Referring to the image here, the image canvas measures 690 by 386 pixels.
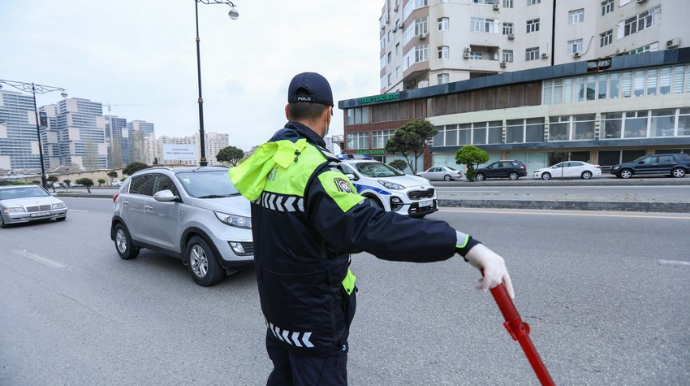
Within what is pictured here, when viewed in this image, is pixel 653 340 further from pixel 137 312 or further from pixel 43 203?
pixel 43 203

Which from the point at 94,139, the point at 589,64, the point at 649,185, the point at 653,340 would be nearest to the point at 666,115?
the point at 589,64

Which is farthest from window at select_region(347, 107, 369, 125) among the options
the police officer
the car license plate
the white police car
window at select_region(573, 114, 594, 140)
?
the police officer

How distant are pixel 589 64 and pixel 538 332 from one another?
35387 mm

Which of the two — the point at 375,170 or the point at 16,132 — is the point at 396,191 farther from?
the point at 16,132

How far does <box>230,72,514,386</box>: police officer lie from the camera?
4.24ft

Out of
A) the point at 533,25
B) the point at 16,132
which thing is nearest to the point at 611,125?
the point at 533,25

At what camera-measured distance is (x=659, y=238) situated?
6301mm

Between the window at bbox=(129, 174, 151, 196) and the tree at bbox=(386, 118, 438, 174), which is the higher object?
the tree at bbox=(386, 118, 438, 174)

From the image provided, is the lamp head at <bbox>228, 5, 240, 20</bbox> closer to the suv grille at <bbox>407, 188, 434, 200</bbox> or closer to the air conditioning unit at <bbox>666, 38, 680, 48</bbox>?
the suv grille at <bbox>407, 188, 434, 200</bbox>

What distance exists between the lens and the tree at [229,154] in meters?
54.5

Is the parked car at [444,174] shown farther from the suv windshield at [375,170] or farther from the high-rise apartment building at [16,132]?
the high-rise apartment building at [16,132]

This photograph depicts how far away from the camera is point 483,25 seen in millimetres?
39906

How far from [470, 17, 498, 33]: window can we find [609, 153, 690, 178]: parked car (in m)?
24.1

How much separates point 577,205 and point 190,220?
32.6 ft
